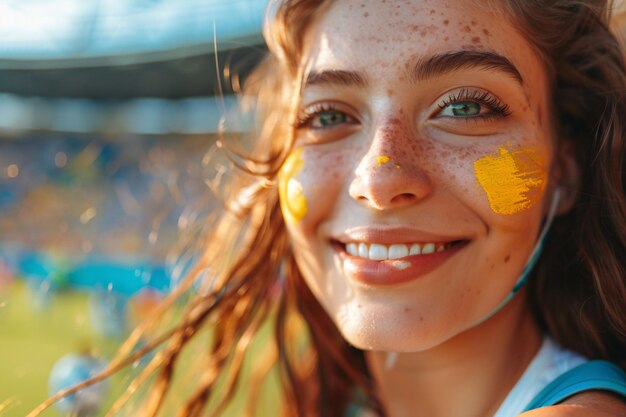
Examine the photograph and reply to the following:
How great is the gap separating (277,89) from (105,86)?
988cm

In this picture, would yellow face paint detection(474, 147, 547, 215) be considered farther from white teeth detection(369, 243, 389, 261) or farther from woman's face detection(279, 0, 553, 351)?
white teeth detection(369, 243, 389, 261)

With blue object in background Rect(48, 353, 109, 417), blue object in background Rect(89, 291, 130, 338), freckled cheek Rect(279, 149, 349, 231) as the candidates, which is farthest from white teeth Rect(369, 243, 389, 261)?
blue object in background Rect(89, 291, 130, 338)

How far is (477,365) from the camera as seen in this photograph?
4.69 ft

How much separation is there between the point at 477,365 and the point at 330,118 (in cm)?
61

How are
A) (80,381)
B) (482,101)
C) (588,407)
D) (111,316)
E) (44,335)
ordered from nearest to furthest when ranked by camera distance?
(588,407) < (482,101) < (80,381) < (111,316) < (44,335)

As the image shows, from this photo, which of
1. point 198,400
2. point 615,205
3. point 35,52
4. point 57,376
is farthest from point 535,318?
point 35,52

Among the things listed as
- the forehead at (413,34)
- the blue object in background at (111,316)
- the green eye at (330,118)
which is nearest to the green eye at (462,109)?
the forehead at (413,34)

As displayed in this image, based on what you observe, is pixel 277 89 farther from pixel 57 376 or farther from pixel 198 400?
pixel 57 376

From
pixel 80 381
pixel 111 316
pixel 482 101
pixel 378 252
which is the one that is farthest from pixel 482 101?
pixel 111 316

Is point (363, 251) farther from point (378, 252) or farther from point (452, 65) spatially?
point (452, 65)

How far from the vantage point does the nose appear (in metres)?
1.20

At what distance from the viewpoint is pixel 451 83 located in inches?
49.2

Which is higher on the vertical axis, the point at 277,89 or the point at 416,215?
the point at 277,89

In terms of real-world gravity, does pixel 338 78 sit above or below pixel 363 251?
above
